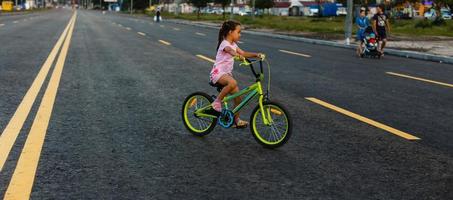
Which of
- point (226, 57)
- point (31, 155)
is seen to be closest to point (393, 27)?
point (226, 57)

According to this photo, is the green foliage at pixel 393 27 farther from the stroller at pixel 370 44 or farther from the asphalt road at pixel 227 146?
the asphalt road at pixel 227 146

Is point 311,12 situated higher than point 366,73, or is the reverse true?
point 311,12

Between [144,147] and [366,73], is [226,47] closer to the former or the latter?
[144,147]

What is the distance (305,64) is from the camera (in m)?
15.3

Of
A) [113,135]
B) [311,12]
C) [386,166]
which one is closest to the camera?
[386,166]

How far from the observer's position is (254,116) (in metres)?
6.06

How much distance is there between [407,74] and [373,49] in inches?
202

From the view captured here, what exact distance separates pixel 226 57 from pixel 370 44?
44.1 ft

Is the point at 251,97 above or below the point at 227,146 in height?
above

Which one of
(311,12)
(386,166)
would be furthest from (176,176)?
(311,12)

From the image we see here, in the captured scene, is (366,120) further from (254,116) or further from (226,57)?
(226,57)

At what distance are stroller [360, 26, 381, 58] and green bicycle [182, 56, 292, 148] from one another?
12921 mm

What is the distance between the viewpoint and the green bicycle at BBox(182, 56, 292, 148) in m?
5.79

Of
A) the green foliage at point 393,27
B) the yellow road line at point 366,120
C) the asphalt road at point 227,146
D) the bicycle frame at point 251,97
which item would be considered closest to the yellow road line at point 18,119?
the asphalt road at point 227,146
